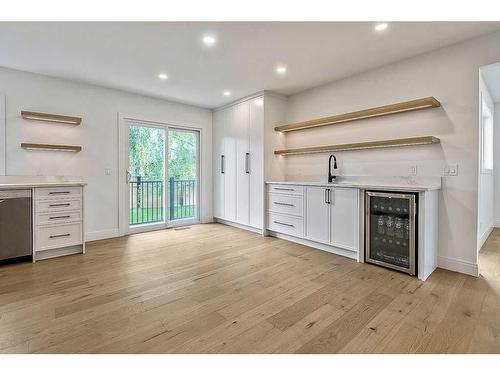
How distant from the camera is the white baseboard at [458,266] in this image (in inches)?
105

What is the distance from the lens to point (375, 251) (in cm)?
299

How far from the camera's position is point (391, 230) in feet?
9.39

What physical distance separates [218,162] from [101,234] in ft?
8.49

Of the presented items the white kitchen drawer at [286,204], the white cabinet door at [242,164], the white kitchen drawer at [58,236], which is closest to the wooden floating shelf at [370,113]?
the white cabinet door at [242,164]

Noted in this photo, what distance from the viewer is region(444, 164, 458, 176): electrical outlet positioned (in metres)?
2.79

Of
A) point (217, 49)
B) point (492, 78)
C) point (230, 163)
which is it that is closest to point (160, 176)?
point (230, 163)

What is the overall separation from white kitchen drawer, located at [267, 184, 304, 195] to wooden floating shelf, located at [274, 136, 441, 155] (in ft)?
2.13

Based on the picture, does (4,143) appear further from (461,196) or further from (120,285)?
(461,196)

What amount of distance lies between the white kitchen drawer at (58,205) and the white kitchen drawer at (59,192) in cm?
5

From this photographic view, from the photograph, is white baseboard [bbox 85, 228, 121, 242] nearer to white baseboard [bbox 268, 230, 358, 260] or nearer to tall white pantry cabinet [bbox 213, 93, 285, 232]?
tall white pantry cabinet [bbox 213, 93, 285, 232]

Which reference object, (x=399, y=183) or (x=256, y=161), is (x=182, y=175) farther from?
(x=399, y=183)

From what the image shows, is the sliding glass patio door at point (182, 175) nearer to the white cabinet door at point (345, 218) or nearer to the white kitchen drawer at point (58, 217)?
the white kitchen drawer at point (58, 217)

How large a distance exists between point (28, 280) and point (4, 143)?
2102mm
